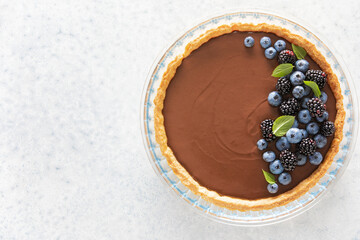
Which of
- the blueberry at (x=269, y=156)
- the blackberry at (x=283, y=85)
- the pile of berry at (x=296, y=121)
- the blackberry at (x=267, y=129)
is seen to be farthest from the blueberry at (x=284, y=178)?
the blackberry at (x=283, y=85)

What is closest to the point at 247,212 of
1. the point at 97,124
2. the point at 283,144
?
the point at 283,144

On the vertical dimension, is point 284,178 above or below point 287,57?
below

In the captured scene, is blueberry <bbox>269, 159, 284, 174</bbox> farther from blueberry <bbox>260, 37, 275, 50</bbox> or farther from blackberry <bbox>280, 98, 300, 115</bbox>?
blueberry <bbox>260, 37, 275, 50</bbox>

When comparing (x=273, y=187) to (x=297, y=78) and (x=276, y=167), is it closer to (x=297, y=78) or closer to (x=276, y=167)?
(x=276, y=167)

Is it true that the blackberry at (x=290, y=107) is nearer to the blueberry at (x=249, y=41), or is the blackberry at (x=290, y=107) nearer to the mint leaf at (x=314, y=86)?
the mint leaf at (x=314, y=86)

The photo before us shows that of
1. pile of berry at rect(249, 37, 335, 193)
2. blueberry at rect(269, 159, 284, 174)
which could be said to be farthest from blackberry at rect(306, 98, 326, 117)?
blueberry at rect(269, 159, 284, 174)

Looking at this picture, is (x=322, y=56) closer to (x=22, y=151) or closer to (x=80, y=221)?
(x=80, y=221)
